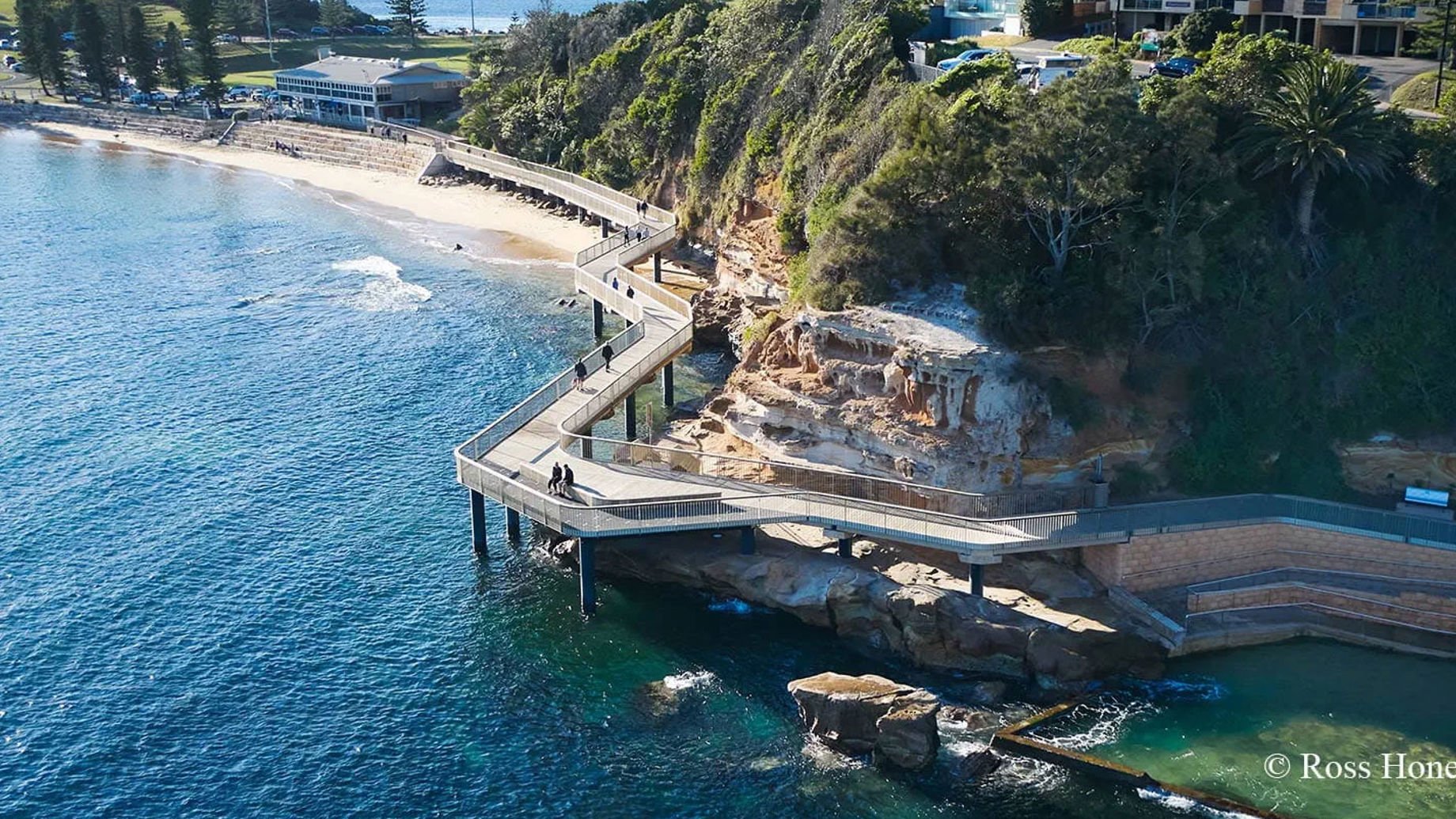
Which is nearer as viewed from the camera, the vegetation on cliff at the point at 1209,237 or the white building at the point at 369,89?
the vegetation on cliff at the point at 1209,237

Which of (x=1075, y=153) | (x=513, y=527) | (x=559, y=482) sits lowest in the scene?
(x=513, y=527)

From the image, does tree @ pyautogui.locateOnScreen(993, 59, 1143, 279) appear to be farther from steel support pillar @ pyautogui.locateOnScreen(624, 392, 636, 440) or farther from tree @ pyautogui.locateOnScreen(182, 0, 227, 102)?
tree @ pyautogui.locateOnScreen(182, 0, 227, 102)

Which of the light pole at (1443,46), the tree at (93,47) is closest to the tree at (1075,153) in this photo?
the light pole at (1443,46)

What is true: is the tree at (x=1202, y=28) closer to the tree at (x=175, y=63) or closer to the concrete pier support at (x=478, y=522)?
the concrete pier support at (x=478, y=522)

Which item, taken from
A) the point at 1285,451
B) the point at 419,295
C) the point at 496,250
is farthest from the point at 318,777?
the point at 496,250

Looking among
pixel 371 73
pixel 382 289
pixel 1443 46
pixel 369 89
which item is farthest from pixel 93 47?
pixel 1443 46

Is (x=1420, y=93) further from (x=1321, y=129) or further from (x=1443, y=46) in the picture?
(x=1321, y=129)

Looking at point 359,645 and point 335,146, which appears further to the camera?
point 335,146

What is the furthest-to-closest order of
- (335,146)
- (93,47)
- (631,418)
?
1. (93,47)
2. (335,146)
3. (631,418)

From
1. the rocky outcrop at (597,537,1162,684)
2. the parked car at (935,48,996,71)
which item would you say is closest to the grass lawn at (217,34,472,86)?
the parked car at (935,48,996,71)
